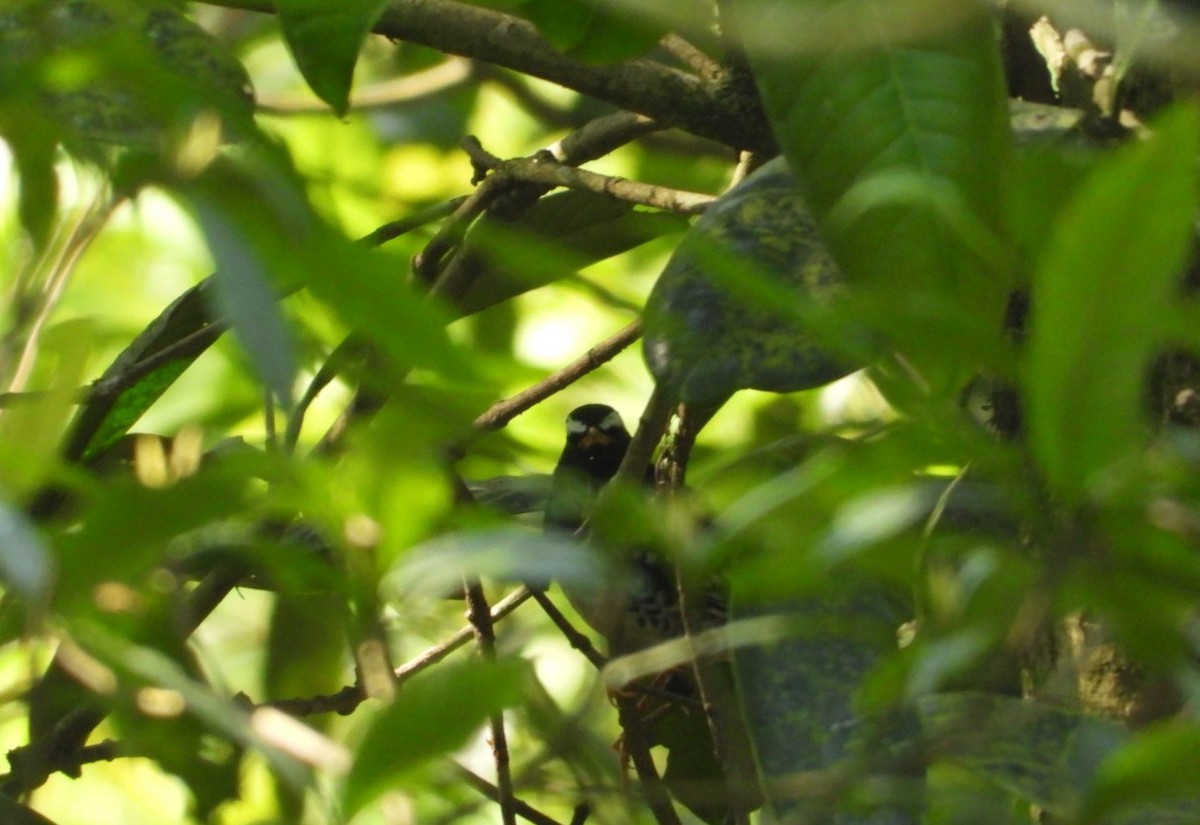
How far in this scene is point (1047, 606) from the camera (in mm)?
497

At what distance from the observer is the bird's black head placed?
2912mm

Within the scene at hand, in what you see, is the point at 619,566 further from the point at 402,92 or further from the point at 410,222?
the point at 402,92

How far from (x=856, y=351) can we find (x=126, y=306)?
1846 millimetres

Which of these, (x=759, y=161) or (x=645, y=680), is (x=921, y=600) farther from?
(x=645, y=680)

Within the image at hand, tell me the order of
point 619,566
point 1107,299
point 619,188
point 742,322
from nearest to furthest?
point 1107,299
point 619,566
point 742,322
point 619,188

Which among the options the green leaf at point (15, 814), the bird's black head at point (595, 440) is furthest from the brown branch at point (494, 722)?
the bird's black head at point (595, 440)

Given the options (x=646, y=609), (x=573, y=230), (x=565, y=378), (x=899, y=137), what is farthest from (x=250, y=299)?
(x=646, y=609)

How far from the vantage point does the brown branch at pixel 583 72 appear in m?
1.23

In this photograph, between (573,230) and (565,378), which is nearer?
(565,378)

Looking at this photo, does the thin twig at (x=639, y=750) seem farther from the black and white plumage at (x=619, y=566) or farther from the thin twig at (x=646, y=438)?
the thin twig at (x=646, y=438)

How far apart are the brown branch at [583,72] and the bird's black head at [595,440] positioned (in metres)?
1.66

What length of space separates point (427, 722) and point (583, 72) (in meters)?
0.80

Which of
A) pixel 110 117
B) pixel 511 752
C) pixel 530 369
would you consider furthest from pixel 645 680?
pixel 530 369

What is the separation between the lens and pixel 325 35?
878 millimetres
